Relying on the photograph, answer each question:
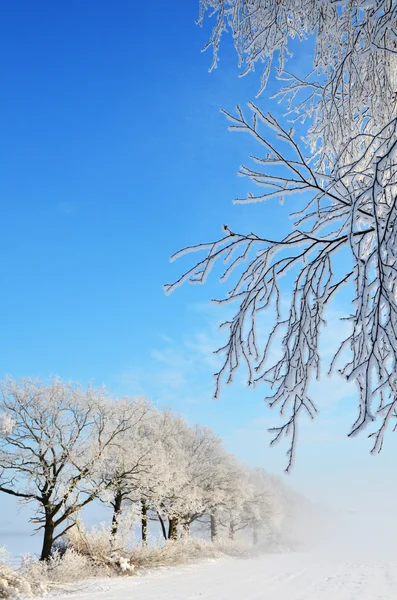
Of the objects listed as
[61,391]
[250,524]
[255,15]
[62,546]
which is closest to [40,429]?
[61,391]

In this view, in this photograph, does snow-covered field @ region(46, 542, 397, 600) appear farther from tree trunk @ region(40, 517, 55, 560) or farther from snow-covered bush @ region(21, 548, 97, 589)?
tree trunk @ region(40, 517, 55, 560)

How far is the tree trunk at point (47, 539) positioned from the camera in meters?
13.1

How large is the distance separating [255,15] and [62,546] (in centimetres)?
1616

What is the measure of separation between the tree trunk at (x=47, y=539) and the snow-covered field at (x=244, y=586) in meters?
1.81

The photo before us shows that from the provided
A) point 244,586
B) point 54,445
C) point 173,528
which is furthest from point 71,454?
point 173,528

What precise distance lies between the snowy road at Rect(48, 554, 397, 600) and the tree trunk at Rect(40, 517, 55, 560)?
1.86m

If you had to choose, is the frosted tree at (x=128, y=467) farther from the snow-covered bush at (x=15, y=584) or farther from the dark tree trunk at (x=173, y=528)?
the dark tree trunk at (x=173, y=528)

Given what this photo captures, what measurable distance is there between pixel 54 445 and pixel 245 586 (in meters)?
6.65

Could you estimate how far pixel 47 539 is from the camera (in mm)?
13273

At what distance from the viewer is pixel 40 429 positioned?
46.8 feet

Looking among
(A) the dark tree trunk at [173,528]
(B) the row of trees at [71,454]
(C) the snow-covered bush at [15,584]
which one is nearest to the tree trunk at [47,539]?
(B) the row of trees at [71,454]

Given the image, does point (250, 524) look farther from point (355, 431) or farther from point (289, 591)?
point (355, 431)

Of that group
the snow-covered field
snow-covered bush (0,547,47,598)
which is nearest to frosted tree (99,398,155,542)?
the snow-covered field

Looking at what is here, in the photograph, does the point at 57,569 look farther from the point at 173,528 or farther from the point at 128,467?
the point at 173,528
